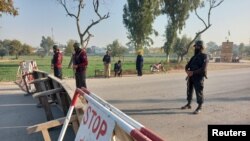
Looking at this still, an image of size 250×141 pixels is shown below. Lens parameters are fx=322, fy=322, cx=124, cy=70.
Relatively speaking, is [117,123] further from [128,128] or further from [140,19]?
[140,19]

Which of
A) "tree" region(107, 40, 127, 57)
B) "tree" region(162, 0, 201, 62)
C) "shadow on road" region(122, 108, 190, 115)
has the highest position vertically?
"tree" region(162, 0, 201, 62)

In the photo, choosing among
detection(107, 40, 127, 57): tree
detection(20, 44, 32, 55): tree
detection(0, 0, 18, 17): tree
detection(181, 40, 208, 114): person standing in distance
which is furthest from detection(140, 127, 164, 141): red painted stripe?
detection(20, 44, 32, 55): tree

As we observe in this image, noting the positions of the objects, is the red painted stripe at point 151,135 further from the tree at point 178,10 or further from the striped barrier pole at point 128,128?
the tree at point 178,10

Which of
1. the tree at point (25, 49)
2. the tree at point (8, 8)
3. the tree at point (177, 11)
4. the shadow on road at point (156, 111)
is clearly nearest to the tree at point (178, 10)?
the tree at point (177, 11)

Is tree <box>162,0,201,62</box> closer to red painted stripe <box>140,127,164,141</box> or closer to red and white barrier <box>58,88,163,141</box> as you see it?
red and white barrier <box>58,88,163,141</box>

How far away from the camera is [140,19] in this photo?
46750 millimetres

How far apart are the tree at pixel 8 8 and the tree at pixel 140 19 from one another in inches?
986

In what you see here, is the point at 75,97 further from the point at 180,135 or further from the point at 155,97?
the point at 155,97

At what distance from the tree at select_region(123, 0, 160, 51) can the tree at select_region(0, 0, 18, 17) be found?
25.0 meters

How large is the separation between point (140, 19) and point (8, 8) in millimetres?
26552

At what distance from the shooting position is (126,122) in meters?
2.90

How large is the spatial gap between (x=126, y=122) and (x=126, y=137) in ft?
0.66

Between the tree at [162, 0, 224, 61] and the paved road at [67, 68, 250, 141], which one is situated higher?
Result: the tree at [162, 0, 224, 61]

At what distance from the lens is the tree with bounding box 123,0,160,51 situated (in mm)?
45688
